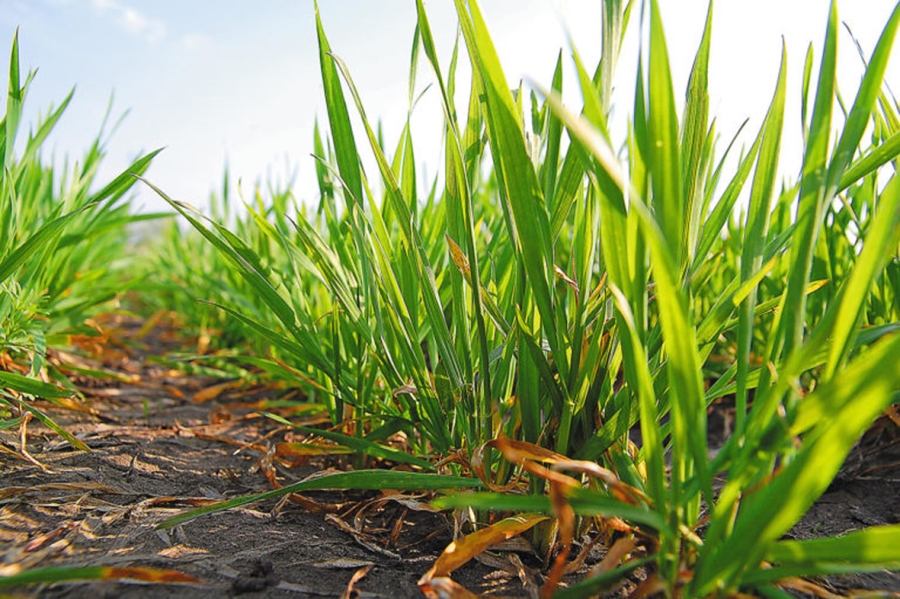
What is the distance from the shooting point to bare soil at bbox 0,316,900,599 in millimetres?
577

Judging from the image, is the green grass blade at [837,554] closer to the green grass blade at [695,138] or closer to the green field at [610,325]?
the green field at [610,325]

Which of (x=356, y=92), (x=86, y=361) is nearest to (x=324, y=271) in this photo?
(x=356, y=92)

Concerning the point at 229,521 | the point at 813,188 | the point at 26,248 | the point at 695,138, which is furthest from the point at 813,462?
the point at 26,248

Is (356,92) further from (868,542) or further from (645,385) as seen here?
(868,542)

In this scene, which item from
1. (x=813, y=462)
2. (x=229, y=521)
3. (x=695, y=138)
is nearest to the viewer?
(x=813, y=462)

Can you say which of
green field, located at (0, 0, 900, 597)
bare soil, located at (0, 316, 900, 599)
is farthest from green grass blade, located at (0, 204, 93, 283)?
bare soil, located at (0, 316, 900, 599)

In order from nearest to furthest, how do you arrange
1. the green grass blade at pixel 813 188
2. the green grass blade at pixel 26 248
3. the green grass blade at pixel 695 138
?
the green grass blade at pixel 813 188, the green grass blade at pixel 695 138, the green grass blade at pixel 26 248

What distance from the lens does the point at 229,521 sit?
2.33 ft

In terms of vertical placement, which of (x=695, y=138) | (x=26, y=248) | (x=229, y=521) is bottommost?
(x=229, y=521)

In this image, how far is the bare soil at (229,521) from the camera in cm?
58

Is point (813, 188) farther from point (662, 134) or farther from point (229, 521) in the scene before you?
point (229, 521)

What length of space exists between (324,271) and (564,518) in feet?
1.45

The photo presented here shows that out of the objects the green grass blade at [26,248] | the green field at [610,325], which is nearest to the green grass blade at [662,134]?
the green field at [610,325]

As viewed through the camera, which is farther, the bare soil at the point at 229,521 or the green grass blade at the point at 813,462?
the bare soil at the point at 229,521
